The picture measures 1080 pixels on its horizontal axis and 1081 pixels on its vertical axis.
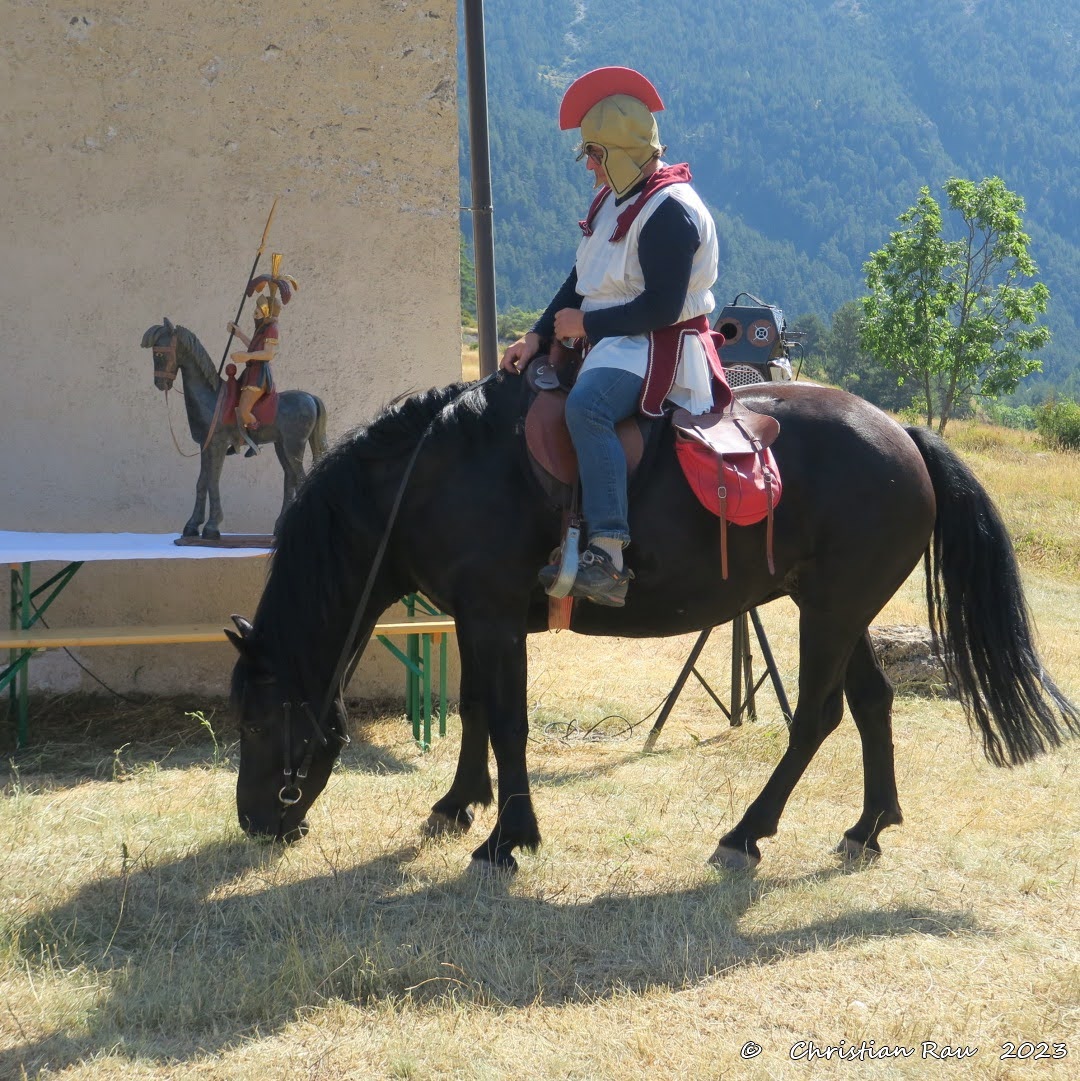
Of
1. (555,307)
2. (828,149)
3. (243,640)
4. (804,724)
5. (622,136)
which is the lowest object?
(804,724)

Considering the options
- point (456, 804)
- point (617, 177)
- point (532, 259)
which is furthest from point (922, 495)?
point (532, 259)

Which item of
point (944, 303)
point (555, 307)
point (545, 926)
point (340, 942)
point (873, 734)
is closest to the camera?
point (340, 942)

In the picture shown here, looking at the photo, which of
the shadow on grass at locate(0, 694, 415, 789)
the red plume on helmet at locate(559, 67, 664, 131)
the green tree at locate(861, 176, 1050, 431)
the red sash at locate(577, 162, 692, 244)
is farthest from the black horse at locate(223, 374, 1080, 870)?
the green tree at locate(861, 176, 1050, 431)

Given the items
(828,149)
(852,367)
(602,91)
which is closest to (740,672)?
(602,91)

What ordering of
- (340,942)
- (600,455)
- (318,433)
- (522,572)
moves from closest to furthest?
1. (340,942)
2. (600,455)
3. (522,572)
4. (318,433)

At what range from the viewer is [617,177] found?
3.85 m

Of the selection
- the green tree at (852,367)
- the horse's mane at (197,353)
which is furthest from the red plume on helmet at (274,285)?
the green tree at (852,367)

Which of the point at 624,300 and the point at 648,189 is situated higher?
the point at 648,189

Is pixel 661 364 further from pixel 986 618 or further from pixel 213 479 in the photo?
pixel 213 479

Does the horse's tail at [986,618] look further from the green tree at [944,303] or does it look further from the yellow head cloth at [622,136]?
the green tree at [944,303]

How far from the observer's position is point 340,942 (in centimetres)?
334

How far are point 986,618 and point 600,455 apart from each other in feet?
5.62

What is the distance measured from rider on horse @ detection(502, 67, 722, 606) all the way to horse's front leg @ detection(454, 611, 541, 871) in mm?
311

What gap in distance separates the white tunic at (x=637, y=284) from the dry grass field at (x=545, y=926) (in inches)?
69.0
